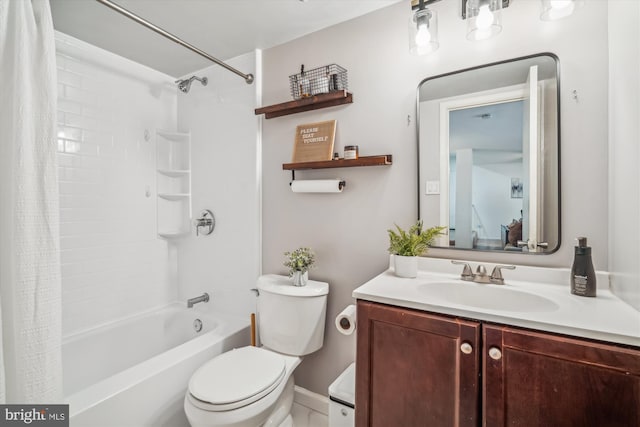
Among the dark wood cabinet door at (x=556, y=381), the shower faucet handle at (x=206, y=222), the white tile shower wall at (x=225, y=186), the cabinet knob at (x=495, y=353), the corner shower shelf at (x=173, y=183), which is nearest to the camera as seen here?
the dark wood cabinet door at (x=556, y=381)

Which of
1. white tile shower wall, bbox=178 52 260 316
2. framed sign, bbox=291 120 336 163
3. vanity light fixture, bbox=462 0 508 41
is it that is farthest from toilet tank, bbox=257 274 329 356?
vanity light fixture, bbox=462 0 508 41

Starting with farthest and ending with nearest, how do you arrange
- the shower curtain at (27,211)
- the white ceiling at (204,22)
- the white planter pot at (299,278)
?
the white planter pot at (299,278)
the white ceiling at (204,22)
the shower curtain at (27,211)

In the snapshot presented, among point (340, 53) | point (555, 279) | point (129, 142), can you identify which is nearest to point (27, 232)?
point (129, 142)

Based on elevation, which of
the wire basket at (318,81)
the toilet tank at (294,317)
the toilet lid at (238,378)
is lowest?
the toilet lid at (238,378)

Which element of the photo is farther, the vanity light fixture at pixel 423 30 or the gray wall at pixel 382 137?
the vanity light fixture at pixel 423 30

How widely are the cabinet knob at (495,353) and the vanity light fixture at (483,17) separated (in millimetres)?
1257

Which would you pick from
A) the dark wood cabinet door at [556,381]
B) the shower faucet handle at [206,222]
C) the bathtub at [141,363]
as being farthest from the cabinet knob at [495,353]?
the shower faucet handle at [206,222]

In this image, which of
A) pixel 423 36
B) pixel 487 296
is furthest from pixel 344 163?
pixel 487 296

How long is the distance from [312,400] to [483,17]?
2207 mm

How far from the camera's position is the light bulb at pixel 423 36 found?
1.42 meters

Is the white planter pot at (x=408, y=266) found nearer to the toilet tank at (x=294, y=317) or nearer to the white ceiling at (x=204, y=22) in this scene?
the toilet tank at (x=294, y=317)

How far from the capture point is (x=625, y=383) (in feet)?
2.67

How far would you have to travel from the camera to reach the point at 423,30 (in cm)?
142

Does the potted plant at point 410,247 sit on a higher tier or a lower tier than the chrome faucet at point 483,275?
higher
